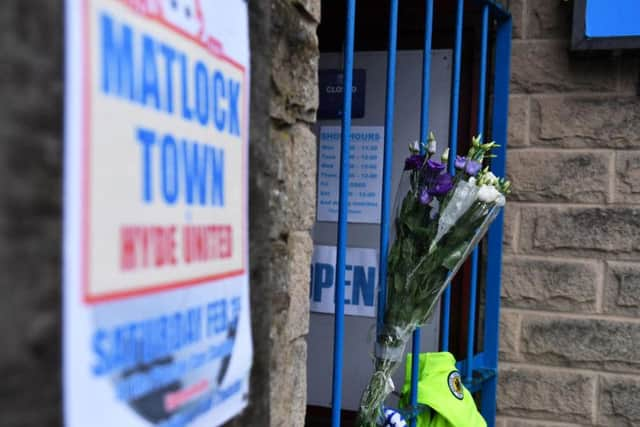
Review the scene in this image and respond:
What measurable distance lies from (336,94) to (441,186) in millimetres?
1138

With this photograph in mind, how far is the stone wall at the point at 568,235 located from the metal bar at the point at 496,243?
0.14 feet

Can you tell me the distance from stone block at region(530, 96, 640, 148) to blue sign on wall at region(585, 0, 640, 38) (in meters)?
0.25

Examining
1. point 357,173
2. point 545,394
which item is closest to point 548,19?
point 357,173

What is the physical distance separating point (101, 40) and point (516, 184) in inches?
86.7

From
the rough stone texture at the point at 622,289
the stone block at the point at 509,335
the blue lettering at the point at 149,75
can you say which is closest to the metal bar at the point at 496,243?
the stone block at the point at 509,335

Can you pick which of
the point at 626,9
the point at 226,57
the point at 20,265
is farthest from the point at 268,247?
the point at 626,9

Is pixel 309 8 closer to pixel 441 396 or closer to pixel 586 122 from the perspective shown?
pixel 441 396

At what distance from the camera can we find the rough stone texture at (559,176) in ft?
8.64

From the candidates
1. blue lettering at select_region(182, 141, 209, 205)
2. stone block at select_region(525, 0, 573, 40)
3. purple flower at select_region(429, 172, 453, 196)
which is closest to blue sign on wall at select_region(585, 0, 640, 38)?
Answer: stone block at select_region(525, 0, 573, 40)

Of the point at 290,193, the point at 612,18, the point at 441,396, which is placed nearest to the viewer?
the point at 290,193

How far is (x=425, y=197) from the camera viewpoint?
1844 millimetres

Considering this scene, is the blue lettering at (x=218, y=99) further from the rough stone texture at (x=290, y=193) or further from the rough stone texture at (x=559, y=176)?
the rough stone texture at (x=559, y=176)

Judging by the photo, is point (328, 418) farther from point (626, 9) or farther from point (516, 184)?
point (626, 9)

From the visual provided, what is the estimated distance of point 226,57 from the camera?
1.02m
